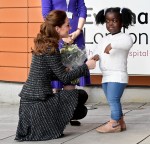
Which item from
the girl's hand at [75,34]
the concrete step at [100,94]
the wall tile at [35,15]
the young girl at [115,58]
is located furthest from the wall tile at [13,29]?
the young girl at [115,58]

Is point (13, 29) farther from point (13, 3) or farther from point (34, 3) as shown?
point (34, 3)

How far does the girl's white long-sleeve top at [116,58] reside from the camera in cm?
632

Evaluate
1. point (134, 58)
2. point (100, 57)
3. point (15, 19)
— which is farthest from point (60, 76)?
point (15, 19)

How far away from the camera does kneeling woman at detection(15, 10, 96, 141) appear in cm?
612

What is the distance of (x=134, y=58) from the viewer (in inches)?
355

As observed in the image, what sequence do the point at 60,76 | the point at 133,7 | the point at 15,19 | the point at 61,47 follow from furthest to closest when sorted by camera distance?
the point at 15,19 < the point at 133,7 < the point at 61,47 < the point at 60,76

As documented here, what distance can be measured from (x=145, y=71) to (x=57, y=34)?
3.08 meters

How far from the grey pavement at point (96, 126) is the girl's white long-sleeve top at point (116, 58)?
2.07 feet

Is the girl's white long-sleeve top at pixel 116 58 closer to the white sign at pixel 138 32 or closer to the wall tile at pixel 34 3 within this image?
the white sign at pixel 138 32

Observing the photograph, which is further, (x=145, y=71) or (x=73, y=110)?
(x=145, y=71)

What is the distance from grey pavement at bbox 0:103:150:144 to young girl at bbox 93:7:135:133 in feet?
0.75

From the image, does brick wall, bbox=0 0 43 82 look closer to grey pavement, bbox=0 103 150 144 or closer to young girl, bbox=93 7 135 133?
grey pavement, bbox=0 103 150 144

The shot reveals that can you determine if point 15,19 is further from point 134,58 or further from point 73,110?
point 73,110

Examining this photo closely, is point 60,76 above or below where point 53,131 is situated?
above
